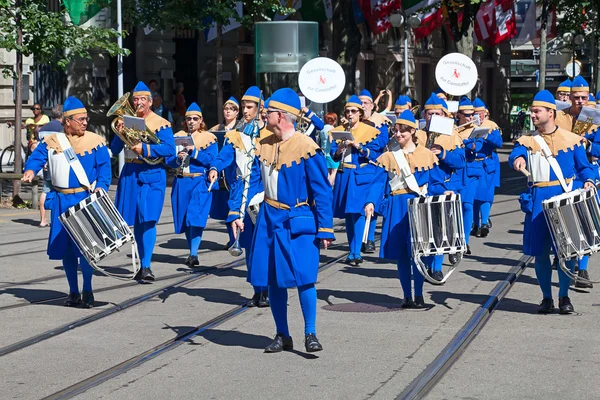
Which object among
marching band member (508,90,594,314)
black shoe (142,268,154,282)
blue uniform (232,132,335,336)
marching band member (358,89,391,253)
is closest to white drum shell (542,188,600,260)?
marching band member (508,90,594,314)

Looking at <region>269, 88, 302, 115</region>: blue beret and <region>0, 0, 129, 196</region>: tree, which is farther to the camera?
<region>0, 0, 129, 196</region>: tree

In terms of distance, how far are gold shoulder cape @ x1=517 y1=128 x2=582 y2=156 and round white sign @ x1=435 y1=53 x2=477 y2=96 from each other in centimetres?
845

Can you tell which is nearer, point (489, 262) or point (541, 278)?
point (541, 278)

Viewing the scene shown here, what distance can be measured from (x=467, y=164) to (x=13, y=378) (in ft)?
33.2

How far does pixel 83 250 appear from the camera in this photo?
11031 millimetres

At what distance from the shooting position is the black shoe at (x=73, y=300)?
1149 centimetres

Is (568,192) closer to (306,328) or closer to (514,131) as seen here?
(306,328)

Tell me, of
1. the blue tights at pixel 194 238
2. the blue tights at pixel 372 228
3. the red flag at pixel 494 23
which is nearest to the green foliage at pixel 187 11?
the red flag at pixel 494 23

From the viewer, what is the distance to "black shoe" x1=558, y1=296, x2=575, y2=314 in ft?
36.1

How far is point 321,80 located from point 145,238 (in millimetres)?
5828

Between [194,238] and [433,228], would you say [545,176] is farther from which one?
[194,238]

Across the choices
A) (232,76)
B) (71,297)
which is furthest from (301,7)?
(71,297)

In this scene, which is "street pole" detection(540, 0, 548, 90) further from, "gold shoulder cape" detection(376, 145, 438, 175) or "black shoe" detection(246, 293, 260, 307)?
"black shoe" detection(246, 293, 260, 307)

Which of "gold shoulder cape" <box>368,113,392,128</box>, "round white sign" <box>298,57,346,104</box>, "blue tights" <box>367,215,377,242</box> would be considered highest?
"round white sign" <box>298,57,346,104</box>
